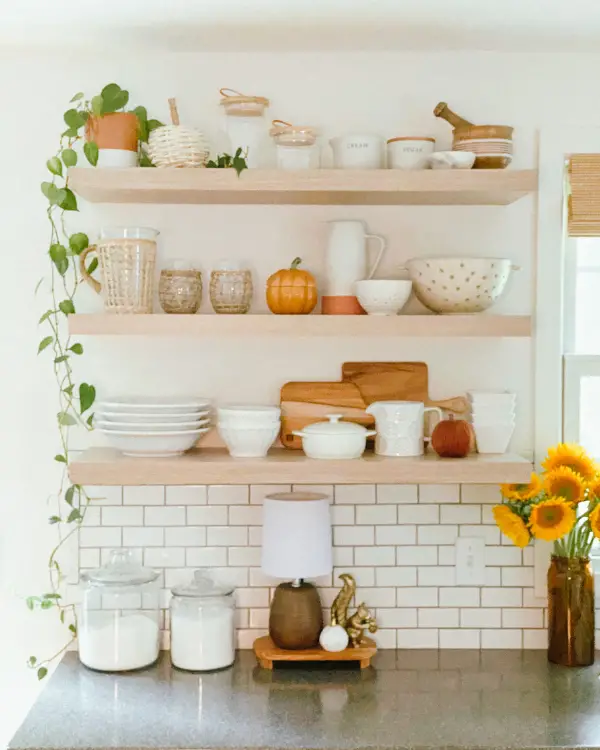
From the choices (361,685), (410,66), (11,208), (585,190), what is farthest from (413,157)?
(361,685)

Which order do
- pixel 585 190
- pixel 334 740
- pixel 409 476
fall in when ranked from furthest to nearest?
pixel 585 190
pixel 409 476
pixel 334 740

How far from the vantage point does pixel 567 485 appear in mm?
Answer: 2334

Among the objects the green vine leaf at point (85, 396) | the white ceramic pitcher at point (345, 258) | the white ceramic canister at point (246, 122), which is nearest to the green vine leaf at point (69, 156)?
the white ceramic canister at point (246, 122)

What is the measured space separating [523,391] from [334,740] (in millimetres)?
1056

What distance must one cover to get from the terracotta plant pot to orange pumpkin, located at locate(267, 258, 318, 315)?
1.60 ft

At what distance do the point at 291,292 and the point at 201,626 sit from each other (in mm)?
854

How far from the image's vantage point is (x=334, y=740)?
1952 mm

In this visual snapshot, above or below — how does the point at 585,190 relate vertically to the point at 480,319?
above

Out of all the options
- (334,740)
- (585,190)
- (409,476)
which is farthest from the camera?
(585,190)

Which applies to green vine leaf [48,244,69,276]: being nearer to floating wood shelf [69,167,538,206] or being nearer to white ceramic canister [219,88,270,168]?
floating wood shelf [69,167,538,206]

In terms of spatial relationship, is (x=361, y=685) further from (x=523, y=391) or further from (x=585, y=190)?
A: (x=585, y=190)

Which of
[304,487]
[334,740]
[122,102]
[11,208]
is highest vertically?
[122,102]

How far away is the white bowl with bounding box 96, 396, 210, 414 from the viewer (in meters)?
2.28

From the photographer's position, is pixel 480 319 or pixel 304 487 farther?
pixel 304 487
